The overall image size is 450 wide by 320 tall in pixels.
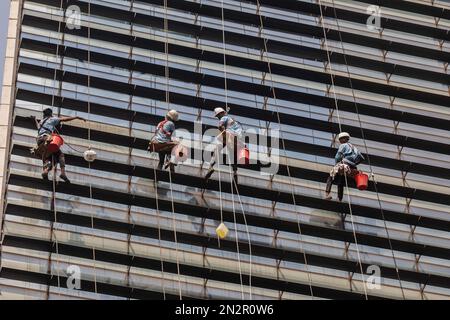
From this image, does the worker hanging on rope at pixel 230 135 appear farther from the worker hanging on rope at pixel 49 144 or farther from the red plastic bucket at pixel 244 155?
the worker hanging on rope at pixel 49 144

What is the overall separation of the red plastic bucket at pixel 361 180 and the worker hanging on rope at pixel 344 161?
0.10 m

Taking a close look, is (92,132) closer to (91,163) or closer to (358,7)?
(91,163)

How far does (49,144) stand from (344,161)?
5.45 metres

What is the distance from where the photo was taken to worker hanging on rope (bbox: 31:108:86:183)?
101ft

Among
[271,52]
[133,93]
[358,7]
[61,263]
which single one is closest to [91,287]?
[61,263]

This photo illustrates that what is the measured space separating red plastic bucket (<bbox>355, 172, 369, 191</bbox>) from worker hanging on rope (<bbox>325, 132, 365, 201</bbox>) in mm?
103

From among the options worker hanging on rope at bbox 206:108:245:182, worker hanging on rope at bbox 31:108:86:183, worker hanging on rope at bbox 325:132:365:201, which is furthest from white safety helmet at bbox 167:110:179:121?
worker hanging on rope at bbox 325:132:365:201

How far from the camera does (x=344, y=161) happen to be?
31.1 metres

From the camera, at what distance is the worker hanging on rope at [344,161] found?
102 ft

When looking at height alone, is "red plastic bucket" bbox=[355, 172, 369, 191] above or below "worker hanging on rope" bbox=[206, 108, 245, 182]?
below

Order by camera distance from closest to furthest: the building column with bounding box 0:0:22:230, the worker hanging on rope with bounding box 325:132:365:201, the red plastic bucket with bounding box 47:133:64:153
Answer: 1. the red plastic bucket with bounding box 47:133:64:153
2. the worker hanging on rope with bounding box 325:132:365:201
3. the building column with bounding box 0:0:22:230

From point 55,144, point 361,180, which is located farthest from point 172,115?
point 361,180

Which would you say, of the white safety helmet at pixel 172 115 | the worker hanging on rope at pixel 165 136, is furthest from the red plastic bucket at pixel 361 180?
the white safety helmet at pixel 172 115

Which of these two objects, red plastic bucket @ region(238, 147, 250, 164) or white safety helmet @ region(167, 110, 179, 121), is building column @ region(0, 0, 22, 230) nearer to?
white safety helmet @ region(167, 110, 179, 121)
